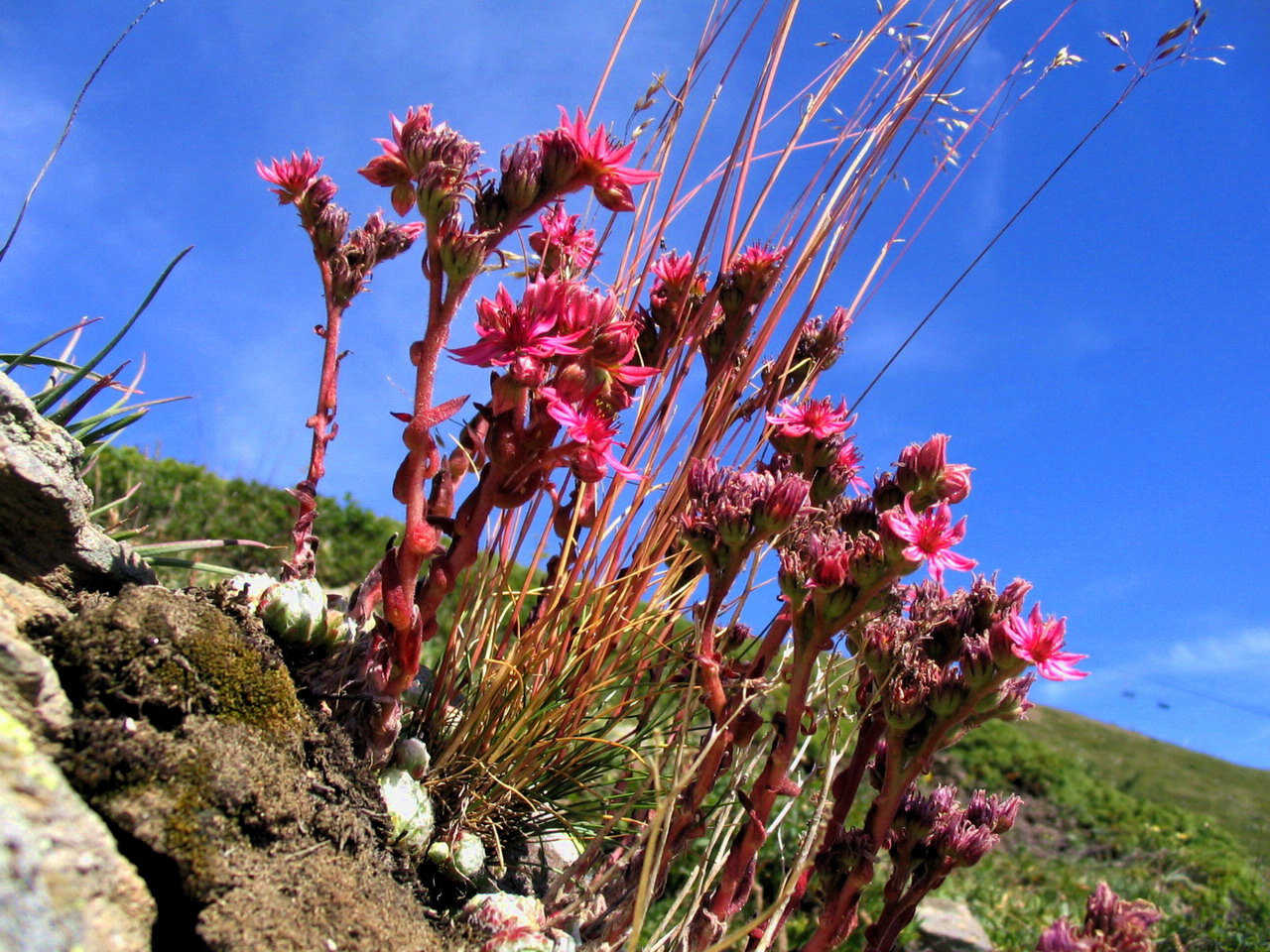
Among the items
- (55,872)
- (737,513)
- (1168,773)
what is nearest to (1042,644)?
(737,513)

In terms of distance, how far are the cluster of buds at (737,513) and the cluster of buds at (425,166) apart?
59 cm

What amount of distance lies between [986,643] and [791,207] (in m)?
1.15

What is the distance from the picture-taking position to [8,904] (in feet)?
3.25

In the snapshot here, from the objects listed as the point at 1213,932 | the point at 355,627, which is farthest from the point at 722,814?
the point at 1213,932

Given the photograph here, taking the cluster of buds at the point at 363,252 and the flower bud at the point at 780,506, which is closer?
the flower bud at the point at 780,506

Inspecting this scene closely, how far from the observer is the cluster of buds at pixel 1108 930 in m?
1.17

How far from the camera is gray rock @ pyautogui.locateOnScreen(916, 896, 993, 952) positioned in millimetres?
3752

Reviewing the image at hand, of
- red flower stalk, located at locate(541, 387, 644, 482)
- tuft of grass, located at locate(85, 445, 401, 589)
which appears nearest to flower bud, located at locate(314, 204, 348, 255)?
red flower stalk, located at locate(541, 387, 644, 482)

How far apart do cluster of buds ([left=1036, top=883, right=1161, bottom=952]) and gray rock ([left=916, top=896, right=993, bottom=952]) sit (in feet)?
8.78

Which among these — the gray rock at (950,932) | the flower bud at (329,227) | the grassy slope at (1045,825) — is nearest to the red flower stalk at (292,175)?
the flower bud at (329,227)

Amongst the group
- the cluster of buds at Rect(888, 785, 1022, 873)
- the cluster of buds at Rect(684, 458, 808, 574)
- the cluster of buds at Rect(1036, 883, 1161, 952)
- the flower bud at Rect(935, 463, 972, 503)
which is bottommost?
the cluster of buds at Rect(1036, 883, 1161, 952)

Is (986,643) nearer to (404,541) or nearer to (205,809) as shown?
(404,541)

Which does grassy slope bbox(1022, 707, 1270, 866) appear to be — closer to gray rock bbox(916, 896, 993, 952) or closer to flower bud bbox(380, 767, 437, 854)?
gray rock bbox(916, 896, 993, 952)

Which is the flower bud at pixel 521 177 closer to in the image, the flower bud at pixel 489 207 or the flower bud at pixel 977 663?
the flower bud at pixel 489 207
